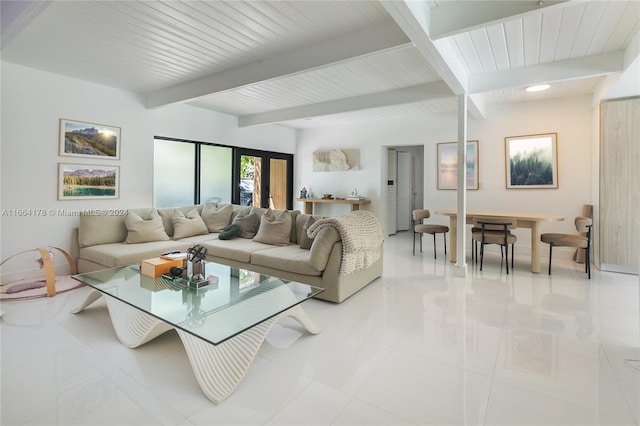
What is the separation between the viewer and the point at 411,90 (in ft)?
14.0

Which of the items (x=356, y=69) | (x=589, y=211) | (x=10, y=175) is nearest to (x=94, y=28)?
(x=10, y=175)

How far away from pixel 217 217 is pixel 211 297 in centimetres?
290

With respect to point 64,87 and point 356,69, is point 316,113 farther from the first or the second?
point 64,87

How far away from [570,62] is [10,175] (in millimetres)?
6290

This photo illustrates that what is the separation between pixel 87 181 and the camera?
161 inches

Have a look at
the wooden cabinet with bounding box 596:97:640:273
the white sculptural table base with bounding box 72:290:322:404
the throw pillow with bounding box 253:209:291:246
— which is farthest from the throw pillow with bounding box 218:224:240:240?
the wooden cabinet with bounding box 596:97:640:273

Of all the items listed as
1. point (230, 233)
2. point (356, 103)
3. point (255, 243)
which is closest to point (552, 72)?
point (356, 103)

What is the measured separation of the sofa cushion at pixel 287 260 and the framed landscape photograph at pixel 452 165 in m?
3.61

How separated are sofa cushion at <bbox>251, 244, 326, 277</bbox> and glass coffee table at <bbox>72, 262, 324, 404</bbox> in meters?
0.52

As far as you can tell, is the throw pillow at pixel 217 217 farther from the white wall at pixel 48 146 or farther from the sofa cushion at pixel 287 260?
the sofa cushion at pixel 287 260

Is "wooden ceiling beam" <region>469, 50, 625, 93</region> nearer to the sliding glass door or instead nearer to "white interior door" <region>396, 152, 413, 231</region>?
"white interior door" <region>396, 152, 413, 231</region>

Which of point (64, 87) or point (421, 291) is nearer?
point (421, 291)

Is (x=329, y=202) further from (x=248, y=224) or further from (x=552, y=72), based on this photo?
(x=552, y=72)

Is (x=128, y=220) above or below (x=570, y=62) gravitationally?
below
